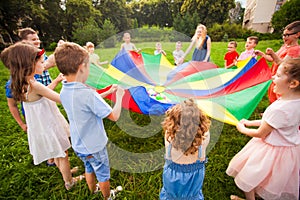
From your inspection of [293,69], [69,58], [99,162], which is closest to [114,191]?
[99,162]

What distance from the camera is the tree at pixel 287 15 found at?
8773 mm

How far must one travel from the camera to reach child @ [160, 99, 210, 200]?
104cm

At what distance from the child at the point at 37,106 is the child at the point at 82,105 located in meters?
0.25

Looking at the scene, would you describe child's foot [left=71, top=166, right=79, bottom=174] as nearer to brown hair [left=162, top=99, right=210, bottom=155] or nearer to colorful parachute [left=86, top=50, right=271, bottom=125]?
colorful parachute [left=86, top=50, right=271, bottom=125]

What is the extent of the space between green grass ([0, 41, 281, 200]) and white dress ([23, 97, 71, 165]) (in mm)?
426

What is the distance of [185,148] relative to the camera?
3.57 ft

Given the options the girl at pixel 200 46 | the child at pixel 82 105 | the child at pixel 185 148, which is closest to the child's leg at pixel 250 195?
the child at pixel 185 148

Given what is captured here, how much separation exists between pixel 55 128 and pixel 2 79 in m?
4.39

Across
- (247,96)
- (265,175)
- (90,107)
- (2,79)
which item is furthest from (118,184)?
(2,79)

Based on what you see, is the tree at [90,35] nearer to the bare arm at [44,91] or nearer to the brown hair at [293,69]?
the bare arm at [44,91]

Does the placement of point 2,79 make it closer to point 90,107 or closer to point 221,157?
point 90,107

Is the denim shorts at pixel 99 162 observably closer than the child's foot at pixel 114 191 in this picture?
Yes

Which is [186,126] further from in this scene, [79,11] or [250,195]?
[79,11]

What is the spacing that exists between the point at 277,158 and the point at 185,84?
1435mm
